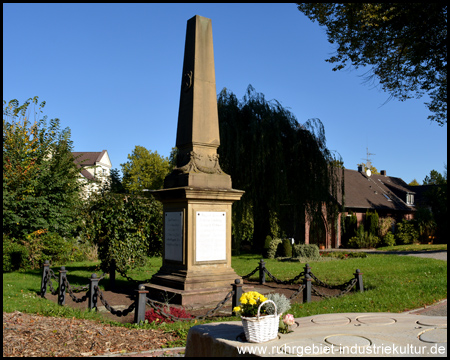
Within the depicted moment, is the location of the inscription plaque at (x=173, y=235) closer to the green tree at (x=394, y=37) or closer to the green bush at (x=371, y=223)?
the green tree at (x=394, y=37)

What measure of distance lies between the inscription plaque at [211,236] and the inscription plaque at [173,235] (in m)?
0.41

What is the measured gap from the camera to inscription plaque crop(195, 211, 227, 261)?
963 cm

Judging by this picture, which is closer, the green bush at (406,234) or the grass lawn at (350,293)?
the grass lawn at (350,293)

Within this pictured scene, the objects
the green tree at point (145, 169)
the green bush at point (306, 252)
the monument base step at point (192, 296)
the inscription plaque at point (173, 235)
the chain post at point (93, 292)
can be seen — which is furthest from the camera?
the green tree at point (145, 169)

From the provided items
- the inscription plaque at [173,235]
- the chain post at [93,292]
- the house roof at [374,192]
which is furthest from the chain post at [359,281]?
the house roof at [374,192]

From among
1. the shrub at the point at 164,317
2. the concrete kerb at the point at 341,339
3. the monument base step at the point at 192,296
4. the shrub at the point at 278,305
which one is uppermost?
the shrub at the point at 278,305

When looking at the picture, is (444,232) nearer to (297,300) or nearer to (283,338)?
(297,300)

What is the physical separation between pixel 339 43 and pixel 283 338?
47.8 ft

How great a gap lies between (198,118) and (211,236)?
112 inches

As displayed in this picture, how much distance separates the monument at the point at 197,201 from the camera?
9.46 meters

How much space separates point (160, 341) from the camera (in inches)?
258

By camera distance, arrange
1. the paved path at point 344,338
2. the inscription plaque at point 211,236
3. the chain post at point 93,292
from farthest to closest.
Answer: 1. the inscription plaque at point 211,236
2. the chain post at point 93,292
3. the paved path at point 344,338

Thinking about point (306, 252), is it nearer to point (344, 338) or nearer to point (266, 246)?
point (266, 246)

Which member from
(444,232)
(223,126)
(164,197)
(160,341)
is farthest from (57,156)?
(444,232)
